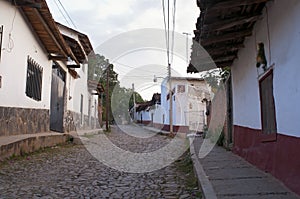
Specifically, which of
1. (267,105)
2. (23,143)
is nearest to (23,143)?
(23,143)

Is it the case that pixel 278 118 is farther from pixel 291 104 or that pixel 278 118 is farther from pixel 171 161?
pixel 171 161

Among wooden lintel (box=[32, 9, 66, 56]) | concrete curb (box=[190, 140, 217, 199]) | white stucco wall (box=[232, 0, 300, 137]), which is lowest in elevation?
concrete curb (box=[190, 140, 217, 199])

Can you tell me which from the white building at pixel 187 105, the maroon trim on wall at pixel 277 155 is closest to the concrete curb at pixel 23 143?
the maroon trim on wall at pixel 277 155

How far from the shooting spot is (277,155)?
4.30 meters

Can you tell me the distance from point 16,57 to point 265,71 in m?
6.09

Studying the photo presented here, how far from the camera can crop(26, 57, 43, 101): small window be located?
29.4 ft

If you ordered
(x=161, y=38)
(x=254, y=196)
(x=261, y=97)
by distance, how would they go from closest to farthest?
(x=254, y=196) < (x=261, y=97) < (x=161, y=38)

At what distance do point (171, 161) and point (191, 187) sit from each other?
3.23m

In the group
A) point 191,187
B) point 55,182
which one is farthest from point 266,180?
point 55,182

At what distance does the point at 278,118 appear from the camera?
13.9 ft

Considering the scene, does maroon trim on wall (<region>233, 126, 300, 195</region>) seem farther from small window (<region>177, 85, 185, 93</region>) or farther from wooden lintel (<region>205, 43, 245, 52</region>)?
small window (<region>177, 85, 185, 93</region>)

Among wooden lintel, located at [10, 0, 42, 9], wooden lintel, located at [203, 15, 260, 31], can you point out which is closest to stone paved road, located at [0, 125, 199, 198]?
wooden lintel, located at [203, 15, 260, 31]

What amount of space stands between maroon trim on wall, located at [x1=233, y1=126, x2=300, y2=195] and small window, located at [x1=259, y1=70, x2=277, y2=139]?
24 centimetres

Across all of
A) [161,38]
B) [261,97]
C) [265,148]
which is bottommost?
[265,148]
